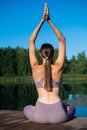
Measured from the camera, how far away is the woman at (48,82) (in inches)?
217

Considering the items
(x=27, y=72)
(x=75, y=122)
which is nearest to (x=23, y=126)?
(x=75, y=122)

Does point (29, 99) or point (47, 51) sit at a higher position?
point (47, 51)

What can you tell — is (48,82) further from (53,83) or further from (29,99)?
(29,99)

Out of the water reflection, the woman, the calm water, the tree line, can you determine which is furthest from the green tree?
the woman

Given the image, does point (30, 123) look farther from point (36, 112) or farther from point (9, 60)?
point (9, 60)

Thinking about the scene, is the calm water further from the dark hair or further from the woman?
the dark hair

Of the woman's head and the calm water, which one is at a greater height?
the woman's head

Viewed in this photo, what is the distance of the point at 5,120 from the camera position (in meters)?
6.26

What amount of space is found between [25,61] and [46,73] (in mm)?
66362

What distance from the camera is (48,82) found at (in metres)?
5.57

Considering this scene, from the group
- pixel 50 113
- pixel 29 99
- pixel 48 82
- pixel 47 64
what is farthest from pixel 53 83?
pixel 29 99

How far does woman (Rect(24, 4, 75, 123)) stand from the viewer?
5.51 m

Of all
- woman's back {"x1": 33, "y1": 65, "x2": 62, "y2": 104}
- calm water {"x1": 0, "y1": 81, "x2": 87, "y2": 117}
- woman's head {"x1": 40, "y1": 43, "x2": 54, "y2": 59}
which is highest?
woman's head {"x1": 40, "y1": 43, "x2": 54, "y2": 59}

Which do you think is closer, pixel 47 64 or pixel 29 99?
pixel 47 64
